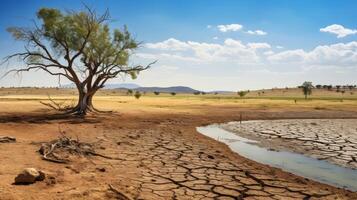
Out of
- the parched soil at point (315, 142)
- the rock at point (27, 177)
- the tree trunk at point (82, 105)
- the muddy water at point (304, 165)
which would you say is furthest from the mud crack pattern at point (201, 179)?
the tree trunk at point (82, 105)

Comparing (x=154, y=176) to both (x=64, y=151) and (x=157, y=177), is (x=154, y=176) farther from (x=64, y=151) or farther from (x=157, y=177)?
(x=64, y=151)

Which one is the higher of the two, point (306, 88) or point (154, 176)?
point (306, 88)

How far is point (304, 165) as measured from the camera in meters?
11.9

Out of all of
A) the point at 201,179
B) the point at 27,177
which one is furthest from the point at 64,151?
the point at 201,179

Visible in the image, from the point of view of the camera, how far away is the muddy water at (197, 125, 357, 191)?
9866mm

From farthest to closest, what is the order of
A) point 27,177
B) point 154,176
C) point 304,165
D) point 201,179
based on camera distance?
point 304,165 → point 154,176 → point 201,179 → point 27,177

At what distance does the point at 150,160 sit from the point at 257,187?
155 inches

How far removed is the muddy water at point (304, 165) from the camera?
9.87 metres

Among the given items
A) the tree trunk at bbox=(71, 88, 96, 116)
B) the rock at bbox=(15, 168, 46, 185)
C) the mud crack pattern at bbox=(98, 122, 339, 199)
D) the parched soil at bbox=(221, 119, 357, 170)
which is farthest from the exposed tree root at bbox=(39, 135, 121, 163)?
the tree trunk at bbox=(71, 88, 96, 116)

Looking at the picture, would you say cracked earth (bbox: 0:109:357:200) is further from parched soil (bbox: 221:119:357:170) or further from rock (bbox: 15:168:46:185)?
parched soil (bbox: 221:119:357:170)

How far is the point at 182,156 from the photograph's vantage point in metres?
12.2

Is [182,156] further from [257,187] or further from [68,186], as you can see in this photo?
[68,186]

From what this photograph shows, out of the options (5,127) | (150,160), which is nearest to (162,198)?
(150,160)

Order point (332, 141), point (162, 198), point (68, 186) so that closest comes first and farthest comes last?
point (162, 198) < point (68, 186) < point (332, 141)
